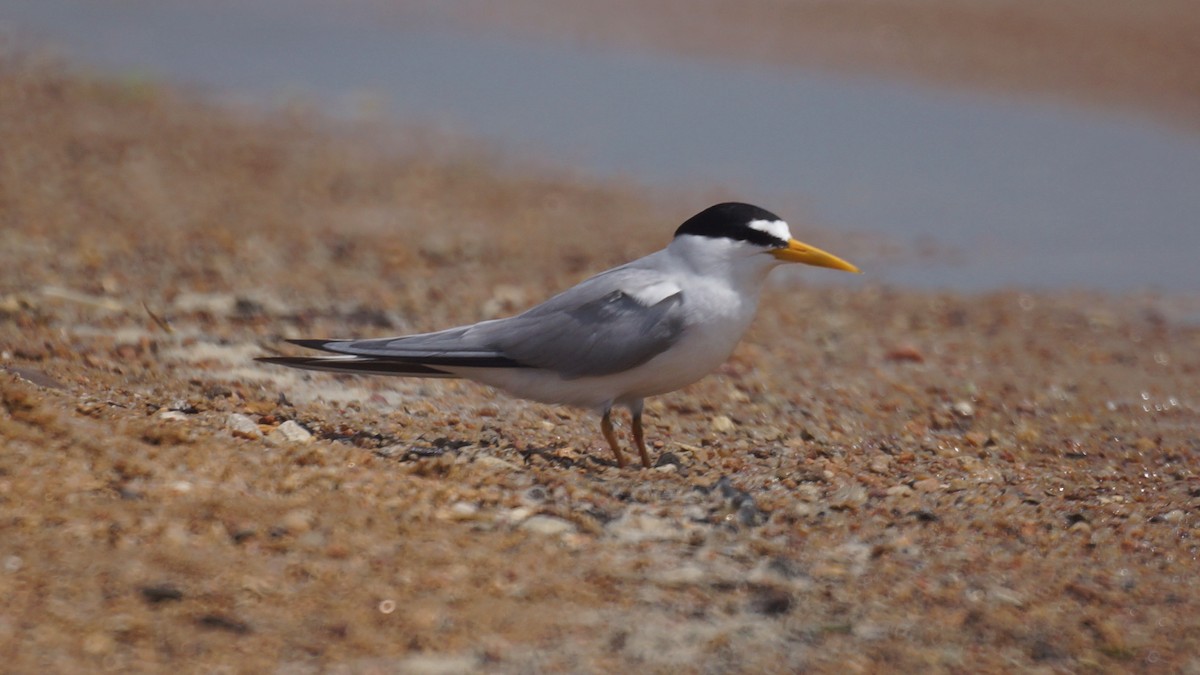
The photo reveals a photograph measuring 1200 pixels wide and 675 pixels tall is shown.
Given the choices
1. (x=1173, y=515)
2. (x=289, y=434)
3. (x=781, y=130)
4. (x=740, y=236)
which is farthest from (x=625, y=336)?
(x=781, y=130)

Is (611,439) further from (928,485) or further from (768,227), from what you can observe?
(928,485)

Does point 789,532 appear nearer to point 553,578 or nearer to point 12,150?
point 553,578

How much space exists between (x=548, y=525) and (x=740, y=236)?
1150 mm

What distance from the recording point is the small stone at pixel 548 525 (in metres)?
4.03

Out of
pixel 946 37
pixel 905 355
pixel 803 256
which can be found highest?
pixel 946 37

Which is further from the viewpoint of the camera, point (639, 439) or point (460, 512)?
point (639, 439)

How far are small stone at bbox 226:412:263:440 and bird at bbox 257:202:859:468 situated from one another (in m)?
0.19

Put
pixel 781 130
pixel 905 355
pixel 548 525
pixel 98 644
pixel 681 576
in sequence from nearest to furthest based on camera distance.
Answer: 1. pixel 98 644
2. pixel 681 576
3. pixel 548 525
4. pixel 905 355
5. pixel 781 130

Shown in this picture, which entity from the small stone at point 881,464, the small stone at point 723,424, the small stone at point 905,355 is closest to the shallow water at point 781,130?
the small stone at point 905,355

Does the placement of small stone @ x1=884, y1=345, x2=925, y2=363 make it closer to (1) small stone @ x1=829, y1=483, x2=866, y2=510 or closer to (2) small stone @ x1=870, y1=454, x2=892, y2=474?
(2) small stone @ x1=870, y1=454, x2=892, y2=474

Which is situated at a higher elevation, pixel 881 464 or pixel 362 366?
pixel 362 366

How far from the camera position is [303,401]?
5184 millimetres

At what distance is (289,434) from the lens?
4582 mm

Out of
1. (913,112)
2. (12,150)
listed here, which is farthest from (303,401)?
(913,112)
